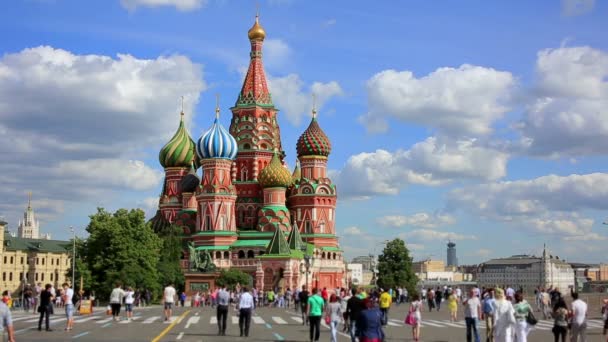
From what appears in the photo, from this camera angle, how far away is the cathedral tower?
9669 centimetres

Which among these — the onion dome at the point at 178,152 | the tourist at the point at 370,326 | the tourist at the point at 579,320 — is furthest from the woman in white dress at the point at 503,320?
the onion dome at the point at 178,152

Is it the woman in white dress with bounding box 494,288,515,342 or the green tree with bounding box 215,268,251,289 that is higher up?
the green tree with bounding box 215,268,251,289

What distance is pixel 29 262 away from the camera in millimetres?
133750

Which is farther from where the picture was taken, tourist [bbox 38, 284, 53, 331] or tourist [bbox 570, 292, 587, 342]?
tourist [bbox 38, 284, 53, 331]

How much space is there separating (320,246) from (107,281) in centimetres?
3307

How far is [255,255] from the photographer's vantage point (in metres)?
90.2

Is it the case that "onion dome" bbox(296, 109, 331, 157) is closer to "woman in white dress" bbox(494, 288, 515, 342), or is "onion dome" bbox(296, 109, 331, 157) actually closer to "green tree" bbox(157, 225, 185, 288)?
"green tree" bbox(157, 225, 185, 288)

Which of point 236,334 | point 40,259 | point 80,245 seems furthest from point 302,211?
point 236,334

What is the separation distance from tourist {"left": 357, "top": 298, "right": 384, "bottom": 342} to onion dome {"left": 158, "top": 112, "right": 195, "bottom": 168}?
87257 mm

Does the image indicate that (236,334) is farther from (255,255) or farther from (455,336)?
(255,255)

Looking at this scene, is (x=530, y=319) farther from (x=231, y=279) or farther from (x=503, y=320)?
(x=231, y=279)

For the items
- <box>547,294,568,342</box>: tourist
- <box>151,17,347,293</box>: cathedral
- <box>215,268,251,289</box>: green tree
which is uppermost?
<box>151,17,347,293</box>: cathedral

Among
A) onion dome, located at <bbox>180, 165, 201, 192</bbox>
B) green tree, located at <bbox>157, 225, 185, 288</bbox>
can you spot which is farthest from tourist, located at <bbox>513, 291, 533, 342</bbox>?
onion dome, located at <bbox>180, 165, 201, 192</bbox>

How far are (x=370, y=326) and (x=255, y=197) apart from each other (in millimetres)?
81936
